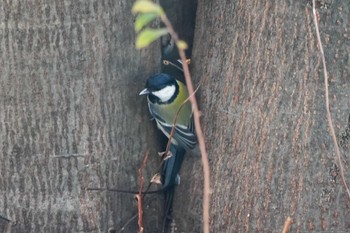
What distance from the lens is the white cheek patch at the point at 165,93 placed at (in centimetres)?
336

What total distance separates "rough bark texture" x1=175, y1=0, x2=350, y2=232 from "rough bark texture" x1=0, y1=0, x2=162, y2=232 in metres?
0.39

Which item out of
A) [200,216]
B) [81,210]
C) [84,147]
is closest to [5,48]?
[84,147]

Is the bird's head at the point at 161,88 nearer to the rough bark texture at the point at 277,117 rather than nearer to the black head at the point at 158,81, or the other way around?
the black head at the point at 158,81

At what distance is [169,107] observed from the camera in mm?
3725

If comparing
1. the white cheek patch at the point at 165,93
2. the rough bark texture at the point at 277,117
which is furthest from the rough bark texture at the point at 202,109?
the white cheek patch at the point at 165,93

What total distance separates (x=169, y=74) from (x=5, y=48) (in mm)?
857

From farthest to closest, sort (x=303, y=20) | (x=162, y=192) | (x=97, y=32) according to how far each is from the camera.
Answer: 1. (x=162, y=192)
2. (x=97, y=32)
3. (x=303, y=20)

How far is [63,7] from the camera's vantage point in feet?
9.79

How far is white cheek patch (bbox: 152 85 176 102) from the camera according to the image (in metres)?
3.36

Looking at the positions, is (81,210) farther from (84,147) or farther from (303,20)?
(303,20)

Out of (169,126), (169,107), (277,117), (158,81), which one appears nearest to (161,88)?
(158,81)

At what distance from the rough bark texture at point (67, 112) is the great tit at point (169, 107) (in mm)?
82

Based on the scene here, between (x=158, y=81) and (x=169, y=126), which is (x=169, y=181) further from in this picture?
(x=158, y=81)

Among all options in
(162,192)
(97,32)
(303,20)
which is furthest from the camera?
(162,192)
